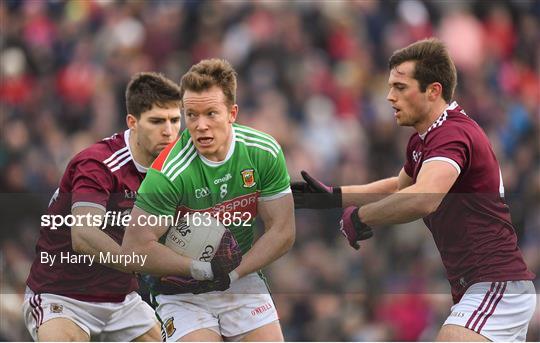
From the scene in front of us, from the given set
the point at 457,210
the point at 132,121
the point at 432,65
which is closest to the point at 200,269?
the point at 132,121

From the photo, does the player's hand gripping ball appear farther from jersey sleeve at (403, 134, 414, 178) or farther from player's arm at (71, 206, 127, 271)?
jersey sleeve at (403, 134, 414, 178)

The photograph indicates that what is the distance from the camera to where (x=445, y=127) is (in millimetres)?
6602

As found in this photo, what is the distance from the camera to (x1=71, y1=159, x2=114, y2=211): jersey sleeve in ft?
22.8

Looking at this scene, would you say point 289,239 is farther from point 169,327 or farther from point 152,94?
point 152,94

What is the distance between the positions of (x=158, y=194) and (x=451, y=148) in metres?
1.48

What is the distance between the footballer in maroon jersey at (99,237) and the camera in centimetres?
697

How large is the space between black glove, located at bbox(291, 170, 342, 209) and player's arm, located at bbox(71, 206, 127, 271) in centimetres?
102

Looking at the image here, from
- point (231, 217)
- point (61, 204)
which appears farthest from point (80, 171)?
point (231, 217)

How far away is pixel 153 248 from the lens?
6672 mm

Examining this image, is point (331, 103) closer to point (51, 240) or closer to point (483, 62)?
point (483, 62)

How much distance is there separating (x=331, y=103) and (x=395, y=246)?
540 cm

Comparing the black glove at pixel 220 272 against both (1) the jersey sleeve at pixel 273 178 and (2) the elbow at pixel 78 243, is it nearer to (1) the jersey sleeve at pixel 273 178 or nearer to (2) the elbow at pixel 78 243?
(1) the jersey sleeve at pixel 273 178

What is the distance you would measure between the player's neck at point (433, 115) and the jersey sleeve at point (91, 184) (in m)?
1.68

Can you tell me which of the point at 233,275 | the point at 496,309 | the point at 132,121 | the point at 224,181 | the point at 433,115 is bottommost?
the point at 496,309
